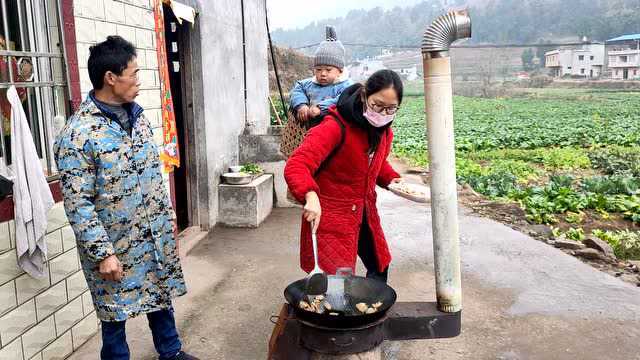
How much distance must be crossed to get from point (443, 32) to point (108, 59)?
1.76m

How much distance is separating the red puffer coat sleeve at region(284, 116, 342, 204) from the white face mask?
167 mm

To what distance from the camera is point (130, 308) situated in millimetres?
2930

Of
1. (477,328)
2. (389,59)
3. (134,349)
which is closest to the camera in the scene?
(134,349)

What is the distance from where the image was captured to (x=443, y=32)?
2939mm

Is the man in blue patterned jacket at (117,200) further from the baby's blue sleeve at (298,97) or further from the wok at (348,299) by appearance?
the baby's blue sleeve at (298,97)

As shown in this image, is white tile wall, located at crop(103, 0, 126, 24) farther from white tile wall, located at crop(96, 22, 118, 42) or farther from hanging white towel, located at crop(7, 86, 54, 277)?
hanging white towel, located at crop(7, 86, 54, 277)

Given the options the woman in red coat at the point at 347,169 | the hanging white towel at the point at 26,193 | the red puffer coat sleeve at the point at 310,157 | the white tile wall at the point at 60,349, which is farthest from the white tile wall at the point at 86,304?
the red puffer coat sleeve at the point at 310,157

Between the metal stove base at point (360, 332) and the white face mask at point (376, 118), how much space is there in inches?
40.6

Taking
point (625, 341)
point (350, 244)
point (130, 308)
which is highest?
point (350, 244)

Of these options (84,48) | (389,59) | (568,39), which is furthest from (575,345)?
(389,59)

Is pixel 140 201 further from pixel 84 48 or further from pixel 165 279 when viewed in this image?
pixel 84 48

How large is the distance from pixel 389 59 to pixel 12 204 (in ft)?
395

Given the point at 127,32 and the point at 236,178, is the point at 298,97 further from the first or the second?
the point at 236,178

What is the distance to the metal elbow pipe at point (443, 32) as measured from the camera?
2.92 meters
